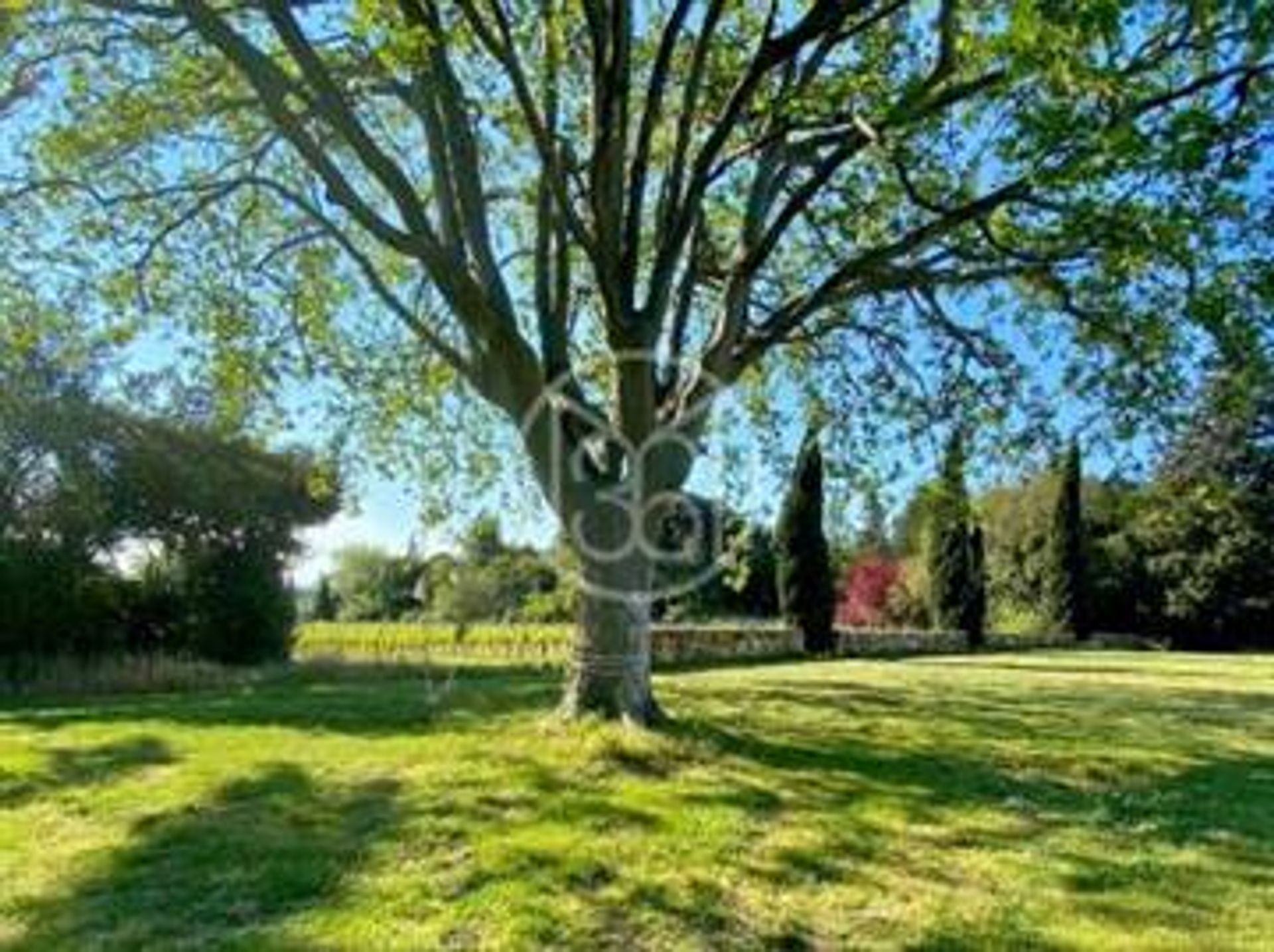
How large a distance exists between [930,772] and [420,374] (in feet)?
25.3

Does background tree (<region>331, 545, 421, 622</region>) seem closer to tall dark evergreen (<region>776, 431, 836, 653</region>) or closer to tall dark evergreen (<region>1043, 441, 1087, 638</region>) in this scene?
tall dark evergreen (<region>776, 431, 836, 653</region>)

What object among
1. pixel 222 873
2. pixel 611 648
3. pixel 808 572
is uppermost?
pixel 808 572

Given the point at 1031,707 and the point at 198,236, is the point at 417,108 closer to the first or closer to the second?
the point at 198,236

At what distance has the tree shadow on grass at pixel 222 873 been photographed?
19.1 feet

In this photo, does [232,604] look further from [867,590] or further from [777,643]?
[867,590]

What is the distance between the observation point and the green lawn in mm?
5836

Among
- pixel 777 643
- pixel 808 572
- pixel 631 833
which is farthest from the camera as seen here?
pixel 808 572

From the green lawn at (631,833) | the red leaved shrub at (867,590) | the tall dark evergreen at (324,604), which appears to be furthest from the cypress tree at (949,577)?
the green lawn at (631,833)

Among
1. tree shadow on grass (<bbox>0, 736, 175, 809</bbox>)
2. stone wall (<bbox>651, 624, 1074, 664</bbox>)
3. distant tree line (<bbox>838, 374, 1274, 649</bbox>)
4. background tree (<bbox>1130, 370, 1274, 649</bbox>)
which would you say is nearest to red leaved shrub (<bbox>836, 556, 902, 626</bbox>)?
distant tree line (<bbox>838, 374, 1274, 649</bbox>)

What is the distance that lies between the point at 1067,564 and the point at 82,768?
37.5 m

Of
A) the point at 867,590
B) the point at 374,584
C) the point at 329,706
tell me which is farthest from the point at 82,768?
the point at 867,590

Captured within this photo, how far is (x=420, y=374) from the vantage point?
48.4ft

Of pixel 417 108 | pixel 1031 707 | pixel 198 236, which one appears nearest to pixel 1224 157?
pixel 417 108

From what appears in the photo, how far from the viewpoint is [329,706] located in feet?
45.0
